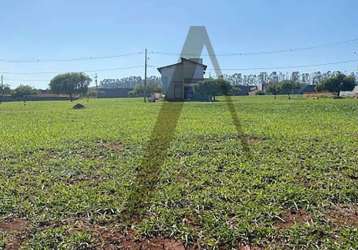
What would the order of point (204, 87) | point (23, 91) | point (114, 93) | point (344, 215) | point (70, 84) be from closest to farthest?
point (344, 215), point (204, 87), point (70, 84), point (23, 91), point (114, 93)

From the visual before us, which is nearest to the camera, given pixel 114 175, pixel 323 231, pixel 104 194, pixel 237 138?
pixel 323 231

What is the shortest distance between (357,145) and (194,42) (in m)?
4.50

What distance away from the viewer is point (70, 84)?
68938mm

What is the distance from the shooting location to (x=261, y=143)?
765 centimetres

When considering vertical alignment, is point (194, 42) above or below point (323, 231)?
above

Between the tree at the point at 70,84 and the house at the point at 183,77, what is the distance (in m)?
26.7

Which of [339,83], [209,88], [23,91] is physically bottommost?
[23,91]

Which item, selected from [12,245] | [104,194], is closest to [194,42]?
[104,194]

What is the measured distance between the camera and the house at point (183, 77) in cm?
4594

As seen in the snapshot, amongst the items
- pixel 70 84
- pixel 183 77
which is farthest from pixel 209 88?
pixel 70 84

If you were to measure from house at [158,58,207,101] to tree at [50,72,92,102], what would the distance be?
2668 centimetres

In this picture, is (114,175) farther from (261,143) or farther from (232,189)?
(261,143)

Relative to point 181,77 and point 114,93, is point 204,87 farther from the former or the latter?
point 114,93

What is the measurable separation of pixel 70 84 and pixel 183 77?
97.2 feet
